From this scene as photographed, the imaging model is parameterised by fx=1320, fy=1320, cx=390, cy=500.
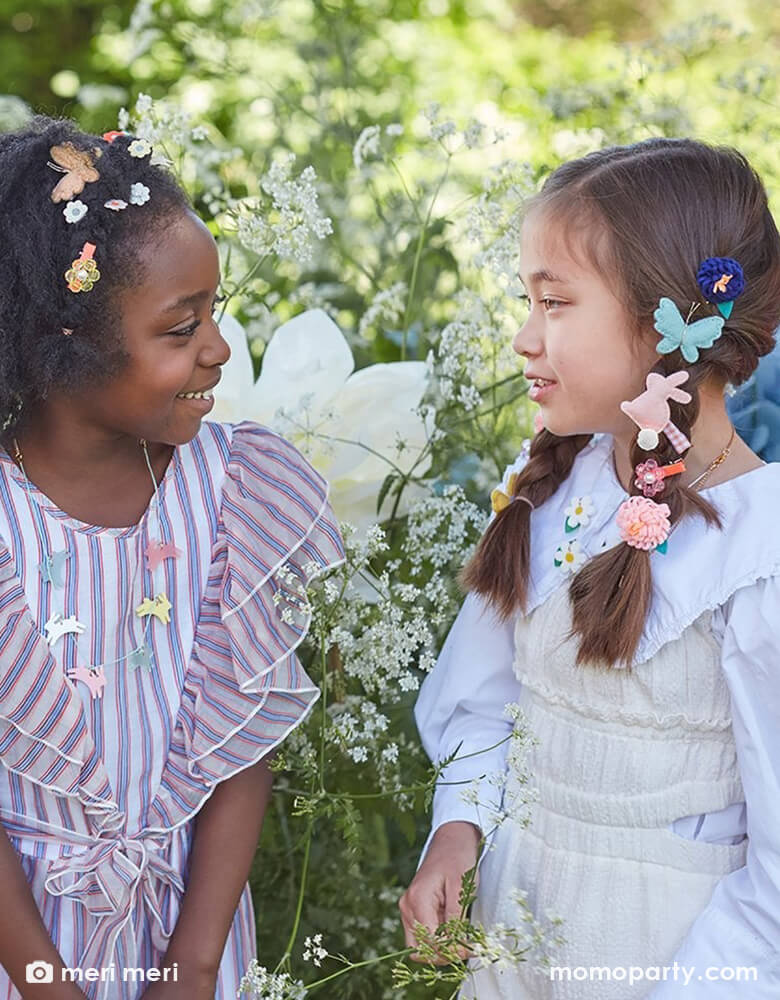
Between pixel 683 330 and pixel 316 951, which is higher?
pixel 683 330

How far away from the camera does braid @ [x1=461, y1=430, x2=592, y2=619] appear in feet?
5.06

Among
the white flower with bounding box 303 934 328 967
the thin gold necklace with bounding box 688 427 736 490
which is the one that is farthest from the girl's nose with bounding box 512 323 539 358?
the white flower with bounding box 303 934 328 967

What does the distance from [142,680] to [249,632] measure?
0.44ft

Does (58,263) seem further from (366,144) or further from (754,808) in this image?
(754,808)

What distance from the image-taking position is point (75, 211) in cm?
140

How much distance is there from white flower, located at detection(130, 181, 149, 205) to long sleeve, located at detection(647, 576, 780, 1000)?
0.76m

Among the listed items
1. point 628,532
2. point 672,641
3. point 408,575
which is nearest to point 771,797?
point 672,641

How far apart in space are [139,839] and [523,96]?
2.32m

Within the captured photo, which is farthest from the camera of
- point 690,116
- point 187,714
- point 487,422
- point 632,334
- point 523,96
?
point 523,96

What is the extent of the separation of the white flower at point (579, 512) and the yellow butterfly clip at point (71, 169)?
653 millimetres

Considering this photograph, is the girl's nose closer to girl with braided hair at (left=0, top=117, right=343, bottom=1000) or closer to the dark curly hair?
girl with braided hair at (left=0, top=117, right=343, bottom=1000)

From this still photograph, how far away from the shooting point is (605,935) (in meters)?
1.44

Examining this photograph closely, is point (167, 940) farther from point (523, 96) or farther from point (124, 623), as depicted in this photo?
point (523, 96)

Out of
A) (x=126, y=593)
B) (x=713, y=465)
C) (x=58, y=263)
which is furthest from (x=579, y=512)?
(x=58, y=263)
